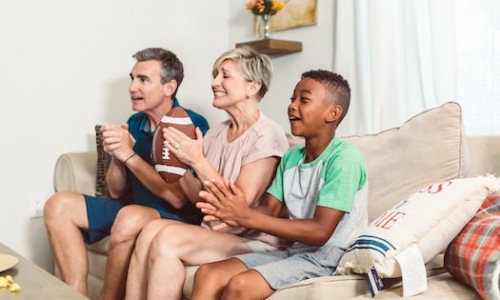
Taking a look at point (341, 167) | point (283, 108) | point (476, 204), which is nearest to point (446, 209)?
point (476, 204)

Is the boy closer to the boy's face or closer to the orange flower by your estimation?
the boy's face

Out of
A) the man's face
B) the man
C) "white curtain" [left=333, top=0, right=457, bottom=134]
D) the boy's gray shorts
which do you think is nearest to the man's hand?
the man

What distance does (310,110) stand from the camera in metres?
1.72

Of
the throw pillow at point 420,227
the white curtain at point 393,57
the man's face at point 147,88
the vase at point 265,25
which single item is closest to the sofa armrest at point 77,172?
the man's face at point 147,88

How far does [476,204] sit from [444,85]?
0.94m

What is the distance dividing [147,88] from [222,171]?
68cm

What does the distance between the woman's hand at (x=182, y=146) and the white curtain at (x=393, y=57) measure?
1.02m

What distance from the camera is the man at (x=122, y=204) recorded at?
2.10 metres

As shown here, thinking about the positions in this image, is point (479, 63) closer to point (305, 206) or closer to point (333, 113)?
point (333, 113)

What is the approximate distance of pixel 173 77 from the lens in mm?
2576

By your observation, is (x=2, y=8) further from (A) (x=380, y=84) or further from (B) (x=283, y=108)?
(A) (x=380, y=84)

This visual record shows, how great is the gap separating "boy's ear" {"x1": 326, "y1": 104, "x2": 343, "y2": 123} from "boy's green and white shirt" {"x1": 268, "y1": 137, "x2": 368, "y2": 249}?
0.06 m

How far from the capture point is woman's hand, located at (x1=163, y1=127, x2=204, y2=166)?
185 cm

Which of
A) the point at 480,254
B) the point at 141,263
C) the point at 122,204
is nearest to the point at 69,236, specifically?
the point at 122,204
